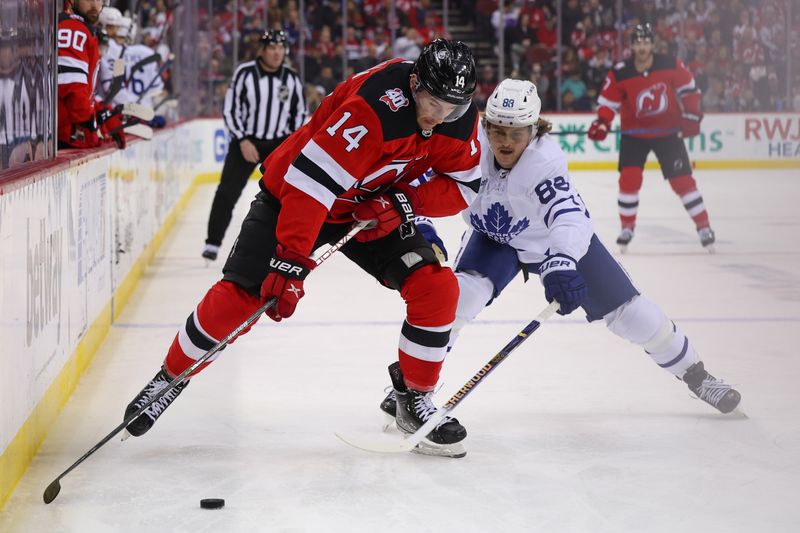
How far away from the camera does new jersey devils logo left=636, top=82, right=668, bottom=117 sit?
7.13 meters

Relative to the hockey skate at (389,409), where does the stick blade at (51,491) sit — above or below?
above

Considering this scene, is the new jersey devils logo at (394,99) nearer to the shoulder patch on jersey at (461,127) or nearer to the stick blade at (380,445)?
the shoulder patch on jersey at (461,127)

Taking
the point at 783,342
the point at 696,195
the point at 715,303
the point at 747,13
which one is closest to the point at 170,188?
the point at 696,195

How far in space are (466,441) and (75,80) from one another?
232cm

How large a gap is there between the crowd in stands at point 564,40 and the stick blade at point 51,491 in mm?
9936

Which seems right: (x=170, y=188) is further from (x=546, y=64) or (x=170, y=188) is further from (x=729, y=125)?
(x=729, y=125)

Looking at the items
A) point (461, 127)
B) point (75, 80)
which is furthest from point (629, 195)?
point (461, 127)

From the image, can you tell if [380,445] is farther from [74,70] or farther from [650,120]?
[650,120]

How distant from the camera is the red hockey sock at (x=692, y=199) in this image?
22.7 ft

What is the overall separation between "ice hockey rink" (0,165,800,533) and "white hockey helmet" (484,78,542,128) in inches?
32.1

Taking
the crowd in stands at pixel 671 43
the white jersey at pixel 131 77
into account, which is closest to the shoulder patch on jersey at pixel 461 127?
the white jersey at pixel 131 77

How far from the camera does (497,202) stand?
314 cm

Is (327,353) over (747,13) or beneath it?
beneath

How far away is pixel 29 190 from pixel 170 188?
204 inches
